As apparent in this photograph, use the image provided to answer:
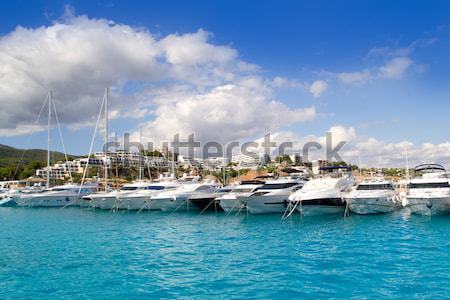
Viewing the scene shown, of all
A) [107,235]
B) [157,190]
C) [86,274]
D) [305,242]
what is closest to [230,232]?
[305,242]

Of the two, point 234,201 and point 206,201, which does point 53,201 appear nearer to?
point 206,201

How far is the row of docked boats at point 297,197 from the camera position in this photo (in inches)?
1358

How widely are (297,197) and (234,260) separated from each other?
17.0 metres

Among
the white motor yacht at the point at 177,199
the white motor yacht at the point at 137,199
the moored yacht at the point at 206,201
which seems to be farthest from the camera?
the white motor yacht at the point at 137,199

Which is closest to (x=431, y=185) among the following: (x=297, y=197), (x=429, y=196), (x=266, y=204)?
(x=429, y=196)

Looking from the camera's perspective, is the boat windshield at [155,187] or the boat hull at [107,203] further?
the boat windshield at [155,187]

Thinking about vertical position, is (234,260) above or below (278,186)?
below

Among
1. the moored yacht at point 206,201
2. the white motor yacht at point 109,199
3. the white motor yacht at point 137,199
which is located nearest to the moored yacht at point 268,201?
the moored yacht at point 206,201

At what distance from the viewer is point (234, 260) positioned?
19.0 meters

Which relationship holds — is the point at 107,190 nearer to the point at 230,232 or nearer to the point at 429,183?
the point at 230,232

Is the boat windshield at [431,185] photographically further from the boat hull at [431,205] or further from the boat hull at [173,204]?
the boat hull at [173,204]

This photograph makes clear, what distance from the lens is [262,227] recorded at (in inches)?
1204

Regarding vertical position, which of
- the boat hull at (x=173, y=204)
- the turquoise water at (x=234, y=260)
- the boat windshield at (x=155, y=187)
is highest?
the boat windshield at (x=155, y=187)

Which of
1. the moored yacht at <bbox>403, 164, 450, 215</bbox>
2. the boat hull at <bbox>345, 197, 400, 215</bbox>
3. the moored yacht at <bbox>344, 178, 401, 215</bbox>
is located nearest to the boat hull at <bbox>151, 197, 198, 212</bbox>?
the moored yacht at <bbox>344, 178, 401, 215</bbox>
